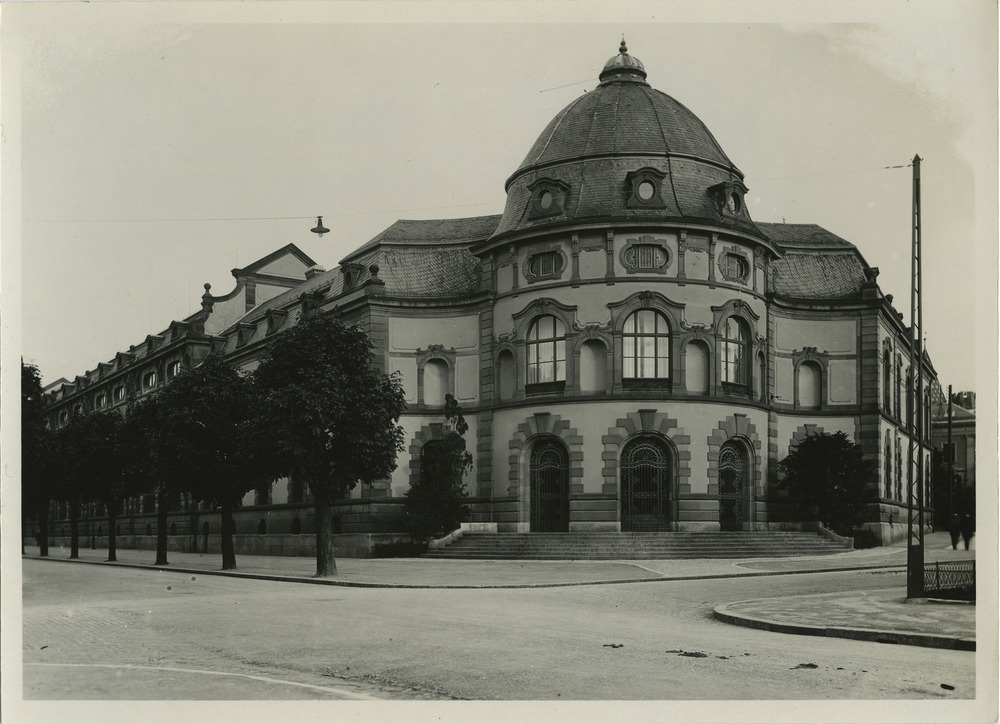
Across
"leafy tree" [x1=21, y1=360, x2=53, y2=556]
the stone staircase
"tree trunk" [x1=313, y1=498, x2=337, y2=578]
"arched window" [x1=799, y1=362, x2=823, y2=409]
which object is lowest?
the stone staircase

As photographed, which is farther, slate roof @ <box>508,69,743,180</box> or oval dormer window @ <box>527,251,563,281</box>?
slate roof @ <box>508,69,743,180</box>

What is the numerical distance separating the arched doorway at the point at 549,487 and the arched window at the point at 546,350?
259 centimetres

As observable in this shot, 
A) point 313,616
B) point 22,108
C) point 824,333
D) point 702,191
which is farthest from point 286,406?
point 824,333

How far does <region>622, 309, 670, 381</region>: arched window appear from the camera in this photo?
4353cm

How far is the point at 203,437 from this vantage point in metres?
41.9

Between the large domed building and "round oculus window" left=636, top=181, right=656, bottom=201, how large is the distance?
0.19ft

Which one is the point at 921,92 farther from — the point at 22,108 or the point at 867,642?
the point at 22,108

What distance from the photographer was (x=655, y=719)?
12641mm

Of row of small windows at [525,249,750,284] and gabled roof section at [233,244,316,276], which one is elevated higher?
gabled roof section at [233,244,316,276]

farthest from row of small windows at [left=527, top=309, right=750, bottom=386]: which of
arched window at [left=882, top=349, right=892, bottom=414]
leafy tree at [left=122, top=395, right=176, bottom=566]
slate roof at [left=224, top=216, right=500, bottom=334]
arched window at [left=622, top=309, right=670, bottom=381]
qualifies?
leafy tree at [left=122, top=395, right=176, bottom=566]

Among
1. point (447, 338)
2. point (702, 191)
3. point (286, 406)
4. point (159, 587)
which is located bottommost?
point (159, 587)

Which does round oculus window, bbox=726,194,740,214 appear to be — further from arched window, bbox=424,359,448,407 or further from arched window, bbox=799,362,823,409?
arched window, bbox=424,359,448,407

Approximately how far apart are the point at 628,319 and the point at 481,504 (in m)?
9.90

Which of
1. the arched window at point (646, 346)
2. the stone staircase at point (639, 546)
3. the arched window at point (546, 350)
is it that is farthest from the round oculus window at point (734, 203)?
the stone staircase at point (639, 546)
